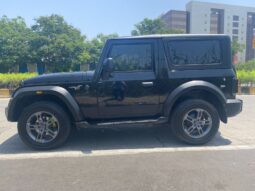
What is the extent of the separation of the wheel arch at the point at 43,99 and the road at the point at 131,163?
0.66m

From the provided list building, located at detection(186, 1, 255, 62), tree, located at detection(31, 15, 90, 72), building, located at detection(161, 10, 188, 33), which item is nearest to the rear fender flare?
tree, located at detection(31, 15, 90, 72)

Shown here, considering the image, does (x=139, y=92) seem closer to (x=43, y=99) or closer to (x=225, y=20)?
(x=43, y=99)

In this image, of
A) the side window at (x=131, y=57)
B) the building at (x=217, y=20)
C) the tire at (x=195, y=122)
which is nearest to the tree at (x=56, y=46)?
the side window at (x=131, y=57)

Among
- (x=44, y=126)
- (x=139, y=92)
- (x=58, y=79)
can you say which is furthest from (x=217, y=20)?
(x=44, y=126)

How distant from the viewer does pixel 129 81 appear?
484 centimetres

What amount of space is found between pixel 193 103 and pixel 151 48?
1.30 metres

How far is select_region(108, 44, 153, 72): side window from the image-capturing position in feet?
15.9

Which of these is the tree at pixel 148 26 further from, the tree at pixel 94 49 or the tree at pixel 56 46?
the tree at pixel 56 46

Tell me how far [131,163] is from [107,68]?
1.72 metres

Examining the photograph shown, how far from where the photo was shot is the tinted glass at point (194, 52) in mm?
4961

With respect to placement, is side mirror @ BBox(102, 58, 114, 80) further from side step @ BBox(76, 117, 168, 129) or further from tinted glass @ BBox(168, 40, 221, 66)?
tinted glass @ BBox(168, 40, 221, 66)

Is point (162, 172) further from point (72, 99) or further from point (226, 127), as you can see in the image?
point (226, 127)

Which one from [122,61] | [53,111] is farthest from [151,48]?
[53,111]

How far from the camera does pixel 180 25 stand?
276 ft
